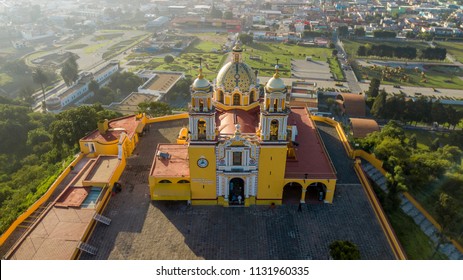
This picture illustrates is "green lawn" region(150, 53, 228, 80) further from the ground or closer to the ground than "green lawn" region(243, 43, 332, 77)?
closer to the ground

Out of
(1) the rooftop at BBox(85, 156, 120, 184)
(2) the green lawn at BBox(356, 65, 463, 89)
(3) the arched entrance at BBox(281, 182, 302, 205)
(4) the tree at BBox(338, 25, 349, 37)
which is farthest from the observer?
(4) the tree at BBox(338, 25, 349, 37)

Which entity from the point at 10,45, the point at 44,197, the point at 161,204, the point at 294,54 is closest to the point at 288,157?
the point at 161,204

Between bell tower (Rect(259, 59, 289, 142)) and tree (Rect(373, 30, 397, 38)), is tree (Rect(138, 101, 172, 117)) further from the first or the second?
tree (Rect(373, 30, 397, 38))

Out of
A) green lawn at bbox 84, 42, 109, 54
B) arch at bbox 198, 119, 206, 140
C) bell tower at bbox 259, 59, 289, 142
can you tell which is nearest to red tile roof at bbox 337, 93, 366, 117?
bell tower at bbox 259, 59, 289, 142

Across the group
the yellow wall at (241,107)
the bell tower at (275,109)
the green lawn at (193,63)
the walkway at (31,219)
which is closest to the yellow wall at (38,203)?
the walkway at (31,219)

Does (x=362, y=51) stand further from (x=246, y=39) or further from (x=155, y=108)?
(x=155, y=108)

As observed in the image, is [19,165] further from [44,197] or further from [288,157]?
[288,157]

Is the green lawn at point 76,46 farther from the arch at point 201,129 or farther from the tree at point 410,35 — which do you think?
the tree at point 410,35
